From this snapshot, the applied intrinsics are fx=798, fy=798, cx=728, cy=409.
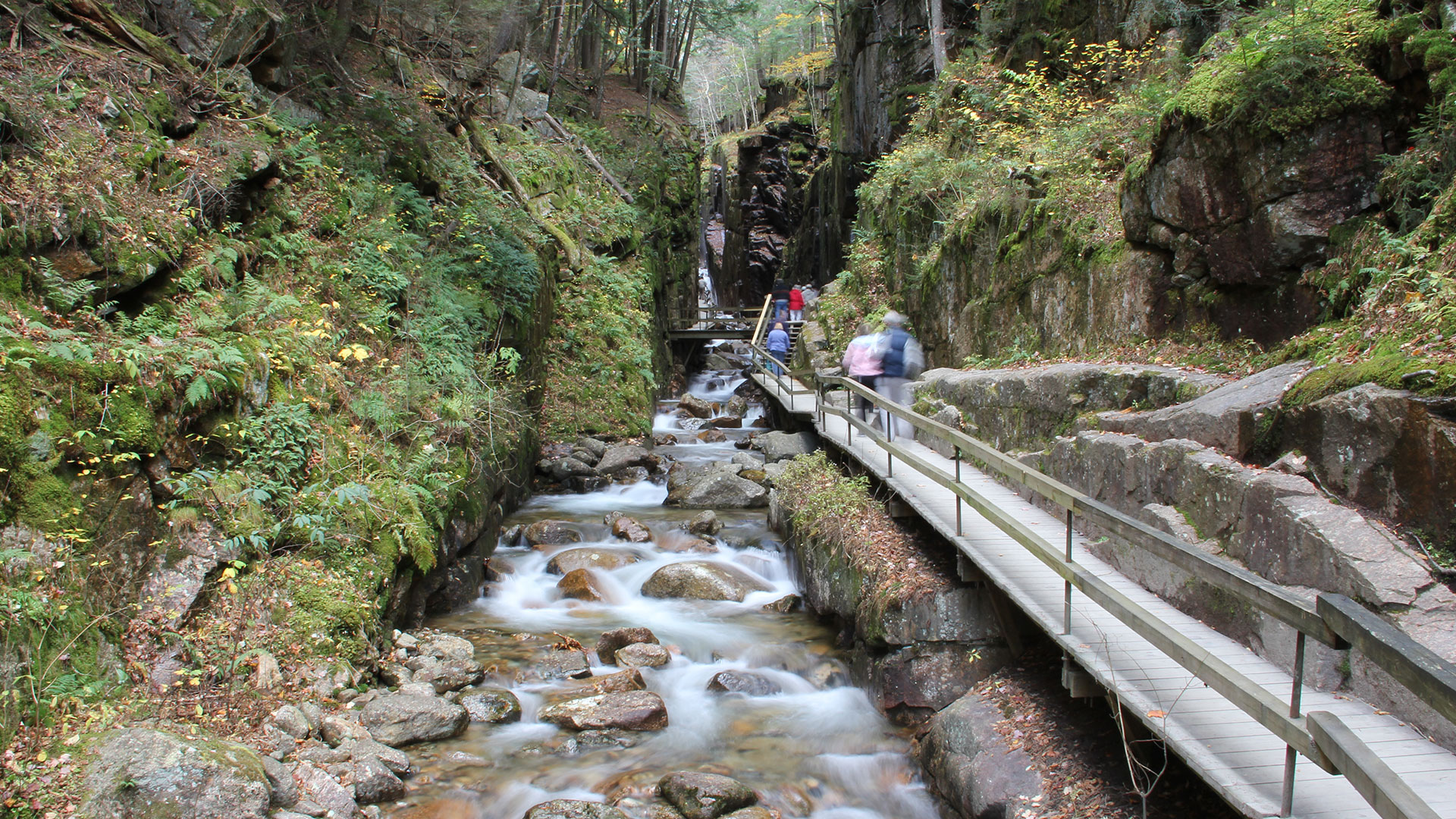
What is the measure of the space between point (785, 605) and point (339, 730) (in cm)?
483

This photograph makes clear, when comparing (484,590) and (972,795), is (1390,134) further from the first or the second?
(484,590)

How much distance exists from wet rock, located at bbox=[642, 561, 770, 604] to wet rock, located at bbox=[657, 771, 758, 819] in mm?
3658

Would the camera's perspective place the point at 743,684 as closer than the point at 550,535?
Yes

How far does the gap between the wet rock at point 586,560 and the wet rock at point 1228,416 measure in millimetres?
6189

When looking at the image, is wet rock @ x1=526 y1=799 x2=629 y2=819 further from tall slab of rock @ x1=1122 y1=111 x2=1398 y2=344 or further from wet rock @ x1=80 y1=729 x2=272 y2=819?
tall slab of rock @ x1=1122 y1=111 x2=1398 y2=344

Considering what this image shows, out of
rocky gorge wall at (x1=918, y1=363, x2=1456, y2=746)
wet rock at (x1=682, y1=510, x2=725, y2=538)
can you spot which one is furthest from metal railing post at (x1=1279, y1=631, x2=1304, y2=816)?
wet rock at (x1=682, y1=510, x2=725, y2=538)

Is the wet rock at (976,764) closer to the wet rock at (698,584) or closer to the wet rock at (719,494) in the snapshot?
the wet rock at (698,584)

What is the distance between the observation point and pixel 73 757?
4.09m

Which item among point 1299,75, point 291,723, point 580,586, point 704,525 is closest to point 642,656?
point 580,586

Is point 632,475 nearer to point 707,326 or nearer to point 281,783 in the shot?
point 281,783

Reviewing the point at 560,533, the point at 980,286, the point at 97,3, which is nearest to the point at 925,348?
the point at 980,286

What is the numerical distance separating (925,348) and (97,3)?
43.6 feet

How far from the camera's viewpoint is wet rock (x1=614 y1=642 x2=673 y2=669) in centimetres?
771

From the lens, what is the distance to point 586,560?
32.9 feet
